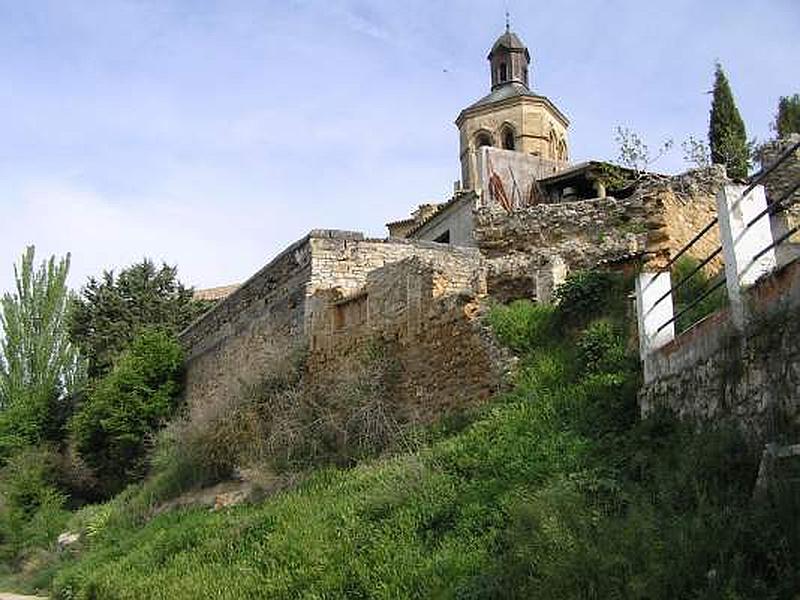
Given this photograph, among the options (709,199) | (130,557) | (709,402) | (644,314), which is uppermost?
(709,199)

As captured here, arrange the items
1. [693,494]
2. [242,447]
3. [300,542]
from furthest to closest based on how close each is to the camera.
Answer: [242,447], [300,542], [693,494]

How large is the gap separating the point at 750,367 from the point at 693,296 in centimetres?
380

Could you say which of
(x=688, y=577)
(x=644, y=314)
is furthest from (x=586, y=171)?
(x=688, y=577)

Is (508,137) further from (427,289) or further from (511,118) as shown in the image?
(427,289)

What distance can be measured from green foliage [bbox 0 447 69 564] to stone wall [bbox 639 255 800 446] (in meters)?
14.1

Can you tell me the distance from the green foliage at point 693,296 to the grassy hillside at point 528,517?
2.24ft

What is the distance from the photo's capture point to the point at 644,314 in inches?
325

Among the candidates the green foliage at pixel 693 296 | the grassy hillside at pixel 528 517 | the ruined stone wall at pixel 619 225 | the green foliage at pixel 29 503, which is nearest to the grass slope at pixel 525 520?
the grassy hillside at pixel 528 517

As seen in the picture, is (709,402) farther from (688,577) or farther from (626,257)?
(626,257)

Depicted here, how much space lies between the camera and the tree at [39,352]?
25016 millimetres

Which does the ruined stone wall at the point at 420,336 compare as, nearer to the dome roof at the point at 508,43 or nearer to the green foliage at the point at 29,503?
the green foliage at the point at 29,503

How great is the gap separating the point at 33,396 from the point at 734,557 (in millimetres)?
23692

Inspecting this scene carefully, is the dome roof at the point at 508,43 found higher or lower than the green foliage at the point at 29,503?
higher

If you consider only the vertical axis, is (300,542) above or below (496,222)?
below
